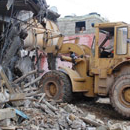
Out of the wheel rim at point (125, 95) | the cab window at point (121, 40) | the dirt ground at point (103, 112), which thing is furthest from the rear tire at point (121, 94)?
the cab window at point (121, 40)

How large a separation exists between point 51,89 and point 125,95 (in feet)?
8.78

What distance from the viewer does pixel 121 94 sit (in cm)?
670

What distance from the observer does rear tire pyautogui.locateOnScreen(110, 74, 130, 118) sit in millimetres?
6595

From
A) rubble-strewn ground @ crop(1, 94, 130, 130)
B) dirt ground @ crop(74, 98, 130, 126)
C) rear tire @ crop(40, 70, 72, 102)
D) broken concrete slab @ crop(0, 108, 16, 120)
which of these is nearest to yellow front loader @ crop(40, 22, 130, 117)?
rear tire @ crop(40, 70, 72, 102)

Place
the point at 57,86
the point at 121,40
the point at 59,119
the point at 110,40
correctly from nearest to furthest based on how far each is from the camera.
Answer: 1. the point at 59,119
2. the point at 121,40
3. the point at 110,40
4. the point at 57,86

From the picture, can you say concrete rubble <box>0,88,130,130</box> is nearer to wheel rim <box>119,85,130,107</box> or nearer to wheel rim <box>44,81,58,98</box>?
wheel rim <box>119,85,130,107</box>

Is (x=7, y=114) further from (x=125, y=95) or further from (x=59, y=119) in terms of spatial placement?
(x=125, y=95)

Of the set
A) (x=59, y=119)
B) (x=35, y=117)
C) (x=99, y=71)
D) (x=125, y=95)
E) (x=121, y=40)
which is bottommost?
(x=59, y=119)

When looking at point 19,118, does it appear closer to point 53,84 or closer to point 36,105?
point 36,105

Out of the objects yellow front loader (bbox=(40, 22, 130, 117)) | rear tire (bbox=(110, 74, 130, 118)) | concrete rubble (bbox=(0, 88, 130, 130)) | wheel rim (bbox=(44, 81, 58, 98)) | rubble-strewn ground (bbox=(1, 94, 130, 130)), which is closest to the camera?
concrete rubble (bbox=(0, 88, 130, 130))

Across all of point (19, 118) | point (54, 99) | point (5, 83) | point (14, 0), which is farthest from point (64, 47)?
point (19, 118)

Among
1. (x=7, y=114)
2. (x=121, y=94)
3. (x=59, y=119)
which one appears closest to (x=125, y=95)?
(x=121, y=94)

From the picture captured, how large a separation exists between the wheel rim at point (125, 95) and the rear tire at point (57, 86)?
1.85 m

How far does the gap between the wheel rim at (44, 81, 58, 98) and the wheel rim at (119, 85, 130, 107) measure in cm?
237
